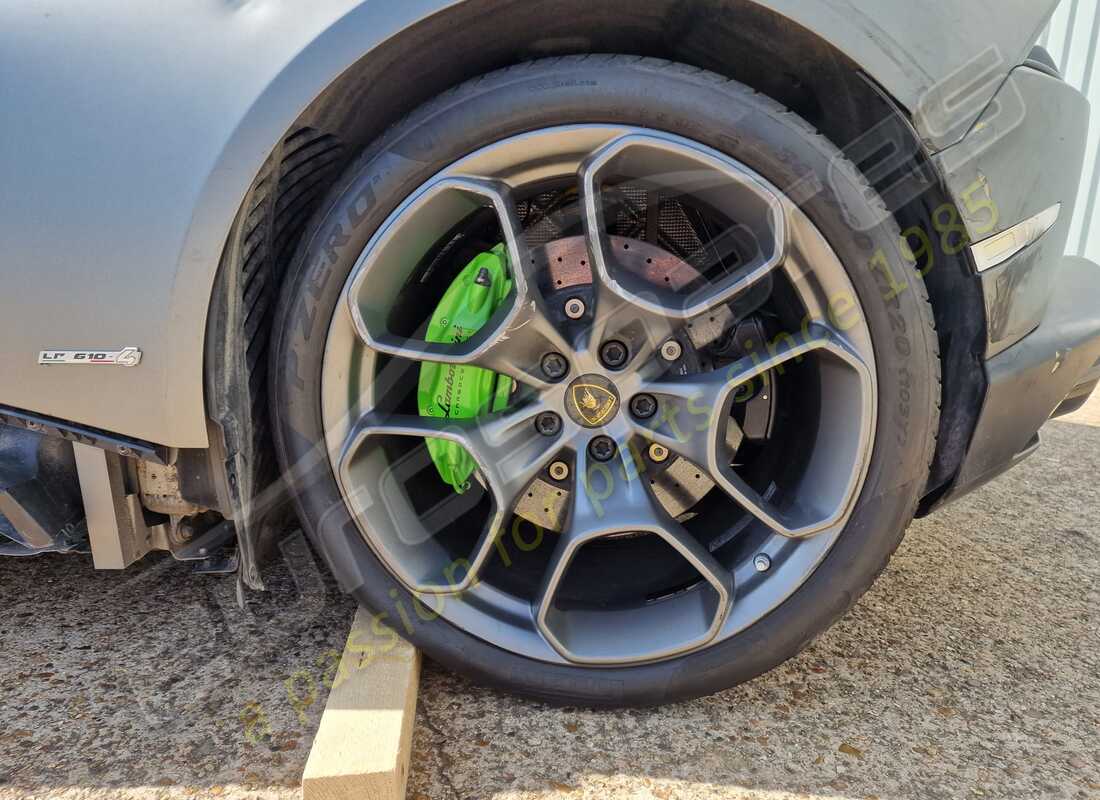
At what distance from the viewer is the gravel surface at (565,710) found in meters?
1.28

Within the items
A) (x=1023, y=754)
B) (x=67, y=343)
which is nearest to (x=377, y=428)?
(x=67, y=343)

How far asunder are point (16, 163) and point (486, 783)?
3.88ft

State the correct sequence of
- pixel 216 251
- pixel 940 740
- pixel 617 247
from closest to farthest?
pixel 216 251 → pixel 940 740 → pixel 617 247

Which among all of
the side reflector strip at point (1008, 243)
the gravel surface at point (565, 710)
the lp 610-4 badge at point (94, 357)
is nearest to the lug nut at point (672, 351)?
the side reflector strip at point (1008, 243)

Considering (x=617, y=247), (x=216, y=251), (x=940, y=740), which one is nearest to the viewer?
(x=216, y=251)

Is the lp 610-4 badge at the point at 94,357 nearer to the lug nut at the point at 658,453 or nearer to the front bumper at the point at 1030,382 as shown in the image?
the lug nut at the point at 658,453

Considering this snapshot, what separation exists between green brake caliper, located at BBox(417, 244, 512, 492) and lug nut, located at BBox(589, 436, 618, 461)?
18 cm

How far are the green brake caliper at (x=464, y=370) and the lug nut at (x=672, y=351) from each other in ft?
Answer: 0.95

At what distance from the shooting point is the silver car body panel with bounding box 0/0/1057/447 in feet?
3.99

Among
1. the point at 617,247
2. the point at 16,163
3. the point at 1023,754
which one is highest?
the point at 16,163

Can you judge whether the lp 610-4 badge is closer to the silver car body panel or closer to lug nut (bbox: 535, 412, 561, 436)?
the silver car body panel

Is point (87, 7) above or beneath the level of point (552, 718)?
above

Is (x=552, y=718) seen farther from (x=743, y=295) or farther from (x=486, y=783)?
(x=743, y=295)

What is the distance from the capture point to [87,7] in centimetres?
127
